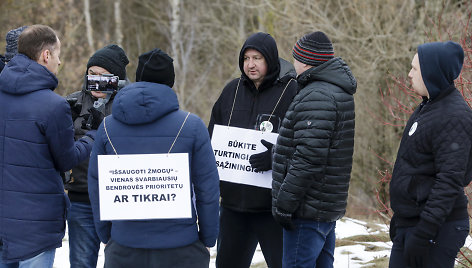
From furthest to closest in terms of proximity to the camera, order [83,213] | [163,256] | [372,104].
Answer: [372,104] → [83,213] → [163,256]

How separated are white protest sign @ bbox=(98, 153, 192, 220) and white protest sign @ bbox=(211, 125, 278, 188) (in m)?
1.07

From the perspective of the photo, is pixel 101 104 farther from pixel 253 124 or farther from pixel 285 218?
pixel 285 218

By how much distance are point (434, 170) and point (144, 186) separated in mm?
1498

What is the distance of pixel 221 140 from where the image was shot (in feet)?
13.4

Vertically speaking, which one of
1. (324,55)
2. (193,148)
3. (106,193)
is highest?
(324,55)

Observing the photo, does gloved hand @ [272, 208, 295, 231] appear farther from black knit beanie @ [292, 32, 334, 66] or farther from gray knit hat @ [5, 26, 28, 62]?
gray knit hat @ [5, 26, 28, 62]

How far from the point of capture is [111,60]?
4.23m

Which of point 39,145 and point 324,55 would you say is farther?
point 324,55

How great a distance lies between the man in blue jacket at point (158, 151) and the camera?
9.61ft

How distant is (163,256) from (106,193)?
43 cm

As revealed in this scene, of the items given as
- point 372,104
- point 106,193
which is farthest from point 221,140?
point 372,104

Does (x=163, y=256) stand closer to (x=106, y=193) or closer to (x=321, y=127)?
(x=106, y=193)

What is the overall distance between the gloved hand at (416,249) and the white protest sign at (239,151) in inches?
44.2

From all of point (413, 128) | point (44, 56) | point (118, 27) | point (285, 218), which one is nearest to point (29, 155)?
point (44, 56)
